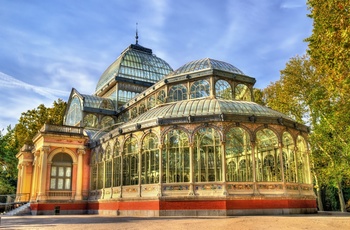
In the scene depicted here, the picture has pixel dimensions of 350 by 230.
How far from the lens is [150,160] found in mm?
22484

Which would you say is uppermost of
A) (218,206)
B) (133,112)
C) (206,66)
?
(206,66)

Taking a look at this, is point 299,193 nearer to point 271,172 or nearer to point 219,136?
point 271,172

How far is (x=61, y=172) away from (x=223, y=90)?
1591 centimetres

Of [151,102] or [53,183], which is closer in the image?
[53,183]

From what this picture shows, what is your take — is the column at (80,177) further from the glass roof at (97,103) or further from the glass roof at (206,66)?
the glass roof at (206,66)

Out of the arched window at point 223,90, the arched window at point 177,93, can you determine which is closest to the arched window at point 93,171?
the arched window at point 177,93

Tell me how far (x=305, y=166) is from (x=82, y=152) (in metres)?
18.7

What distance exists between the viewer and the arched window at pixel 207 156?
20953mm

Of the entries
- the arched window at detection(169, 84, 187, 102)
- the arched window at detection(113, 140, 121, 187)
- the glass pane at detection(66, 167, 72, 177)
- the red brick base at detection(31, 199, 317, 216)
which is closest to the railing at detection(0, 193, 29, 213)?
the glass pane at detection(66, 167, 72, 177)

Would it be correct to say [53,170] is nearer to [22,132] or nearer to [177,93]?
[177,93]

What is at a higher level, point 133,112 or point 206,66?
point 206,66

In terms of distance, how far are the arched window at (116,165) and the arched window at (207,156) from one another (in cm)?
649

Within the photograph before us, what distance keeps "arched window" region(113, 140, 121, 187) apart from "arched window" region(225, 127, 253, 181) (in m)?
7.98

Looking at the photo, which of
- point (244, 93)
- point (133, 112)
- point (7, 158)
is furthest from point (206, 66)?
point (7, 158)
